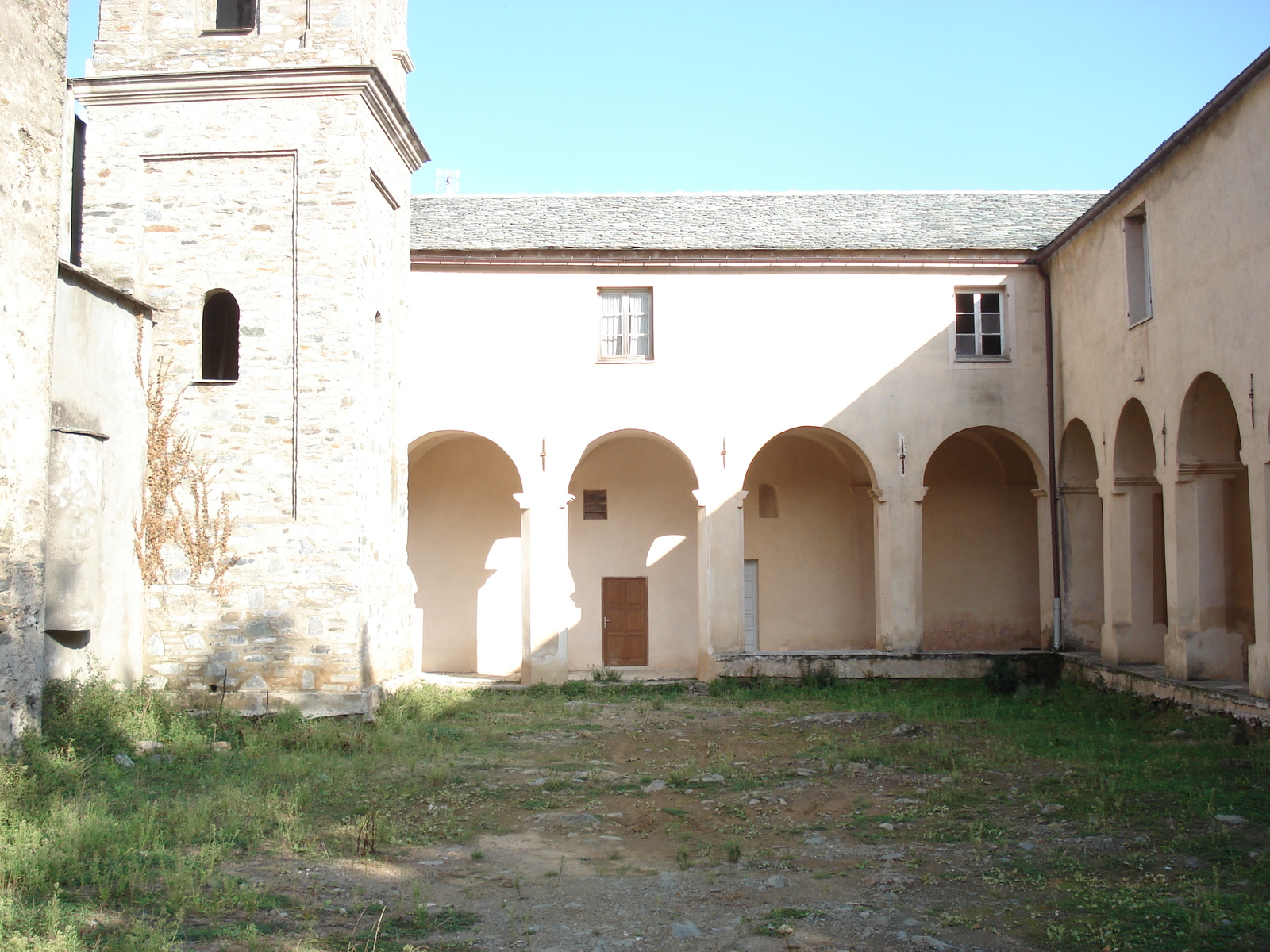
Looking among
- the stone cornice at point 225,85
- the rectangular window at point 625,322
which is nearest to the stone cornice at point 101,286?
the stone cornice at point 225,85

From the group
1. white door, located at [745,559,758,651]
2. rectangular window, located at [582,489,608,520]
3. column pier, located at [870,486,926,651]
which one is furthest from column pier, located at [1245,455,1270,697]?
rectangular window, located at [582,489,608,520]

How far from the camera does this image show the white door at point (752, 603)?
18750 millimetres

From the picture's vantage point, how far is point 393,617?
1393cm

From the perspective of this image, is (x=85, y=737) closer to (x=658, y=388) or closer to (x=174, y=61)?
(x=174, y=61)

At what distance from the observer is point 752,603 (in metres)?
18.8

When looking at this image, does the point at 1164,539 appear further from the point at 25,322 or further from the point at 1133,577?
the point at 25,322

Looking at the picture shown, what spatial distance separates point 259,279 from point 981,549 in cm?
1264

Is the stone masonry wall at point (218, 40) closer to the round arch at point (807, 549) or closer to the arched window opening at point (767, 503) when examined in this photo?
the round arch at point (807, 549)

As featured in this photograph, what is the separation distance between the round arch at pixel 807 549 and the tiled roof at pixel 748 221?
3.70 m

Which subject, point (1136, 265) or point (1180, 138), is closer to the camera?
point (1180, 138)

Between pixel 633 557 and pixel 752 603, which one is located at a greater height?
pixel 633 557

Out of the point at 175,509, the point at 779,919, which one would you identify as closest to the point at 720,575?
the point at 175,509

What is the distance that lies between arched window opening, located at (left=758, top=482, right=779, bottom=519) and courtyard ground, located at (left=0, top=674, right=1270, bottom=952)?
6497 millimetres

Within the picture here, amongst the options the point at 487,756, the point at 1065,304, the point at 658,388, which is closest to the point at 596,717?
the point at 487,756
